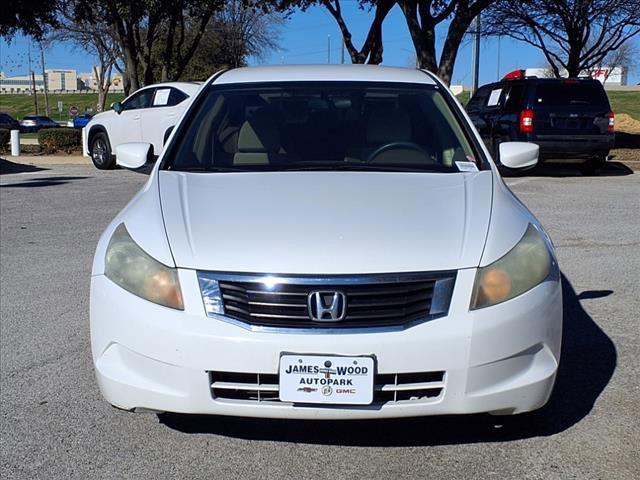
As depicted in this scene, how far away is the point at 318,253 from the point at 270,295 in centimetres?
24

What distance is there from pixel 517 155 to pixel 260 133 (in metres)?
1.46

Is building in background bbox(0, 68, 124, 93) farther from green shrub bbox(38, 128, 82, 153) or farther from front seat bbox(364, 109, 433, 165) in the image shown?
front seat bbox(364, 109, 433, 165)

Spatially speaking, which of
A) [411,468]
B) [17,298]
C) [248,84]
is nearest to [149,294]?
[411,468]

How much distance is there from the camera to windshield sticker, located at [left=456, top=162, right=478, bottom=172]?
13.5 feet

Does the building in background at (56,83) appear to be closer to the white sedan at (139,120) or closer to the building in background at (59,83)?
the building in background at (59,83)

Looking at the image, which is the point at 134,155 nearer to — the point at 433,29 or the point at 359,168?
the point at 359,168

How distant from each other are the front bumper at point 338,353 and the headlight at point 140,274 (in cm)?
4

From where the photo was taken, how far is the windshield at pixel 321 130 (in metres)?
4.29

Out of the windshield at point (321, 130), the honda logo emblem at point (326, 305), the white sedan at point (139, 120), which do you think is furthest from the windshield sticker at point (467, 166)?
the white sedan at point (139, 120)

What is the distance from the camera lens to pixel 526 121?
14.4 m

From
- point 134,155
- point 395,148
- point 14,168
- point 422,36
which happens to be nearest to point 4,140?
point 14,168

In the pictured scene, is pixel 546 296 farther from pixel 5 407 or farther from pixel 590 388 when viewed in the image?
pixel 5 407

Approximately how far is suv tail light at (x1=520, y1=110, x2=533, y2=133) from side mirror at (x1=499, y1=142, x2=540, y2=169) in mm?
9970

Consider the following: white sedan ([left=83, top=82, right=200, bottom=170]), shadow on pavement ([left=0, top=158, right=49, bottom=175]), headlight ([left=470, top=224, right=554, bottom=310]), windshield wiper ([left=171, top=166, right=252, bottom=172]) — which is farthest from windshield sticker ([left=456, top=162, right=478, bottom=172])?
shadow on pavement ([left=0, top=158, right=49, bottom=175])
